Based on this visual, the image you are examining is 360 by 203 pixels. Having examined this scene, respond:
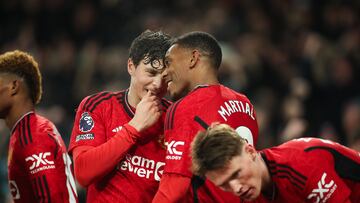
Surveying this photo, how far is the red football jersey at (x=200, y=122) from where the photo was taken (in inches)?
143

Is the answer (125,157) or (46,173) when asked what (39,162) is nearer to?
(46,173)

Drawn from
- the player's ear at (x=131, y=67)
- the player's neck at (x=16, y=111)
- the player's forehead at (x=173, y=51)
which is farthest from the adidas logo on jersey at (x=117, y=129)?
the player's neck at (x=16, y=111)

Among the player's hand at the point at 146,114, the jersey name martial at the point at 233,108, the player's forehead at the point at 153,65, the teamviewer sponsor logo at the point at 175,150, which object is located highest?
the player's forehead at the point at 153,65

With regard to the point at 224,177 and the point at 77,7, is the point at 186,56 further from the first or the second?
the point at 77,7

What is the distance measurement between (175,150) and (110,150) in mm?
390

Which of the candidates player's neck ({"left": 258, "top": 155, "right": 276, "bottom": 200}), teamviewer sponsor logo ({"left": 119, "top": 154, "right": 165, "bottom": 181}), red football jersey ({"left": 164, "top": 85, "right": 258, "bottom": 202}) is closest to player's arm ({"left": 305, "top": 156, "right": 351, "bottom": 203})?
player's neck ({"left": 258, "top": 155, "right": 276, "bottom": 200})

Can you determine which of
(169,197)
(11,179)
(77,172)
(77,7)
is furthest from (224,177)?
(77,7)

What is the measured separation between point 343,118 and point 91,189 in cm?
392

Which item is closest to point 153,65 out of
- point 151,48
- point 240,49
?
point 151,48

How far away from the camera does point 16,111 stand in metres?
4.24

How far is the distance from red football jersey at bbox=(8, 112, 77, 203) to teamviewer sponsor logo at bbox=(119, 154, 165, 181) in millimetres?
373

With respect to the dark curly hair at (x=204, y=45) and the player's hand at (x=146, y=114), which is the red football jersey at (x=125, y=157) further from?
the dark curly hair at (x=204, y=45)

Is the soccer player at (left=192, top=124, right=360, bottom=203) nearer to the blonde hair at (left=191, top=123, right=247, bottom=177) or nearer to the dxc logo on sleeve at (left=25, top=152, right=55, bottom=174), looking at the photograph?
the blonde hair at (left=191, top=123, right=247, bottom=177)

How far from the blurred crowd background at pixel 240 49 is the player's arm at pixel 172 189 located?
140 inches
